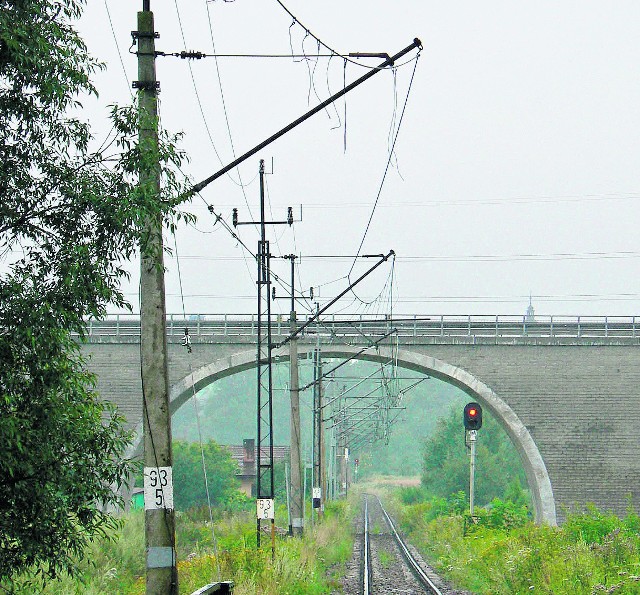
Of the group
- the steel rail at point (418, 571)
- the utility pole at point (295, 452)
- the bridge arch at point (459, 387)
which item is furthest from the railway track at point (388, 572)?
the bridge arch at point (459, 387)

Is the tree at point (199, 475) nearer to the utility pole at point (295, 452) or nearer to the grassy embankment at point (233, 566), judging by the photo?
the grassy embankment at point (233, 566)

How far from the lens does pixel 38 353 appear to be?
10836mm

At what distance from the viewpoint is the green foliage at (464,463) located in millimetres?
70812

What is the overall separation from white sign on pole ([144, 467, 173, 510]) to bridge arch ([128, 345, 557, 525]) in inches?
1349

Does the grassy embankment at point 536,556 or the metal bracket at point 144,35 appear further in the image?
the grassy embankment at point 536,556

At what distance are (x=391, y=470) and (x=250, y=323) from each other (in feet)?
422

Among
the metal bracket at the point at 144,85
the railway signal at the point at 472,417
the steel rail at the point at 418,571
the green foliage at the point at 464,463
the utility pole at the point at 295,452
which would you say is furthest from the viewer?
the green foliage at the point at 464,463

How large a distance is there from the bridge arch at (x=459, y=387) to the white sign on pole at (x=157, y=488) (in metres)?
34.3

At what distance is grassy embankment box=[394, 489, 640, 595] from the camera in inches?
652

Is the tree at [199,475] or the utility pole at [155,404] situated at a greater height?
the utility pole at [155,404]

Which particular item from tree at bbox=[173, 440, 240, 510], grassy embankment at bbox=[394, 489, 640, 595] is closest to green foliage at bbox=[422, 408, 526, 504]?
tree at bbox=[173, 440, 240, 510]

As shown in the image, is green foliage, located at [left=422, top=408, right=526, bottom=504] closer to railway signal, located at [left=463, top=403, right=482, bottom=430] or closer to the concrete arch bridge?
the concrete arch bridge

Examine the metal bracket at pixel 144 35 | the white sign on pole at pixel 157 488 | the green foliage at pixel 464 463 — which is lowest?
the green foliage at pixel 464 463

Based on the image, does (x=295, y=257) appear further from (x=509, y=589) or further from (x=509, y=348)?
(x=509, y=348)
